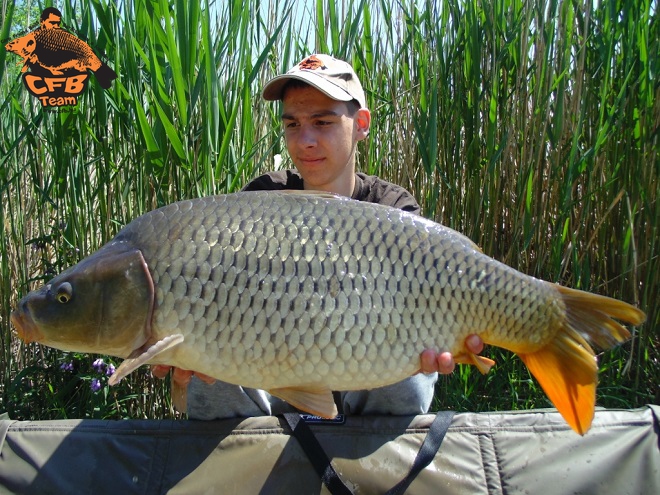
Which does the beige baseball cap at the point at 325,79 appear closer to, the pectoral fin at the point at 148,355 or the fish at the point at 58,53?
the fish at the point at 58,53

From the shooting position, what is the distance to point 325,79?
160 centimetres

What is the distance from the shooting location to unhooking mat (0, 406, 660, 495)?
142cm

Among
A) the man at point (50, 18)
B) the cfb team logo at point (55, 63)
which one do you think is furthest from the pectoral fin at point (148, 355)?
the man at point (50, 18)

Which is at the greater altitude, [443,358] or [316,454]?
[443,358]

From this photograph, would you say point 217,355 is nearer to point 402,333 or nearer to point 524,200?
point 402,333

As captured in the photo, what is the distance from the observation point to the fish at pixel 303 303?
1.06 meters

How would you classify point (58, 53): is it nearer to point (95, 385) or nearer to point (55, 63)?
point (55, 63)

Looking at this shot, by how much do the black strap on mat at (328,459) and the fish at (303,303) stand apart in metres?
0.32

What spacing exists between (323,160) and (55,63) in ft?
3.58

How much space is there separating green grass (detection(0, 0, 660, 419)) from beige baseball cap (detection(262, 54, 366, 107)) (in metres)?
0.17

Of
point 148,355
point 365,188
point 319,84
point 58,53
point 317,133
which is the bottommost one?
point 148,355

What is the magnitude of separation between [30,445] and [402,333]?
3.45 ft

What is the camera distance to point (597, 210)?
6.68ft

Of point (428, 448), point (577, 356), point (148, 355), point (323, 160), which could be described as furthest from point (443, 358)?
point (323, 160)
